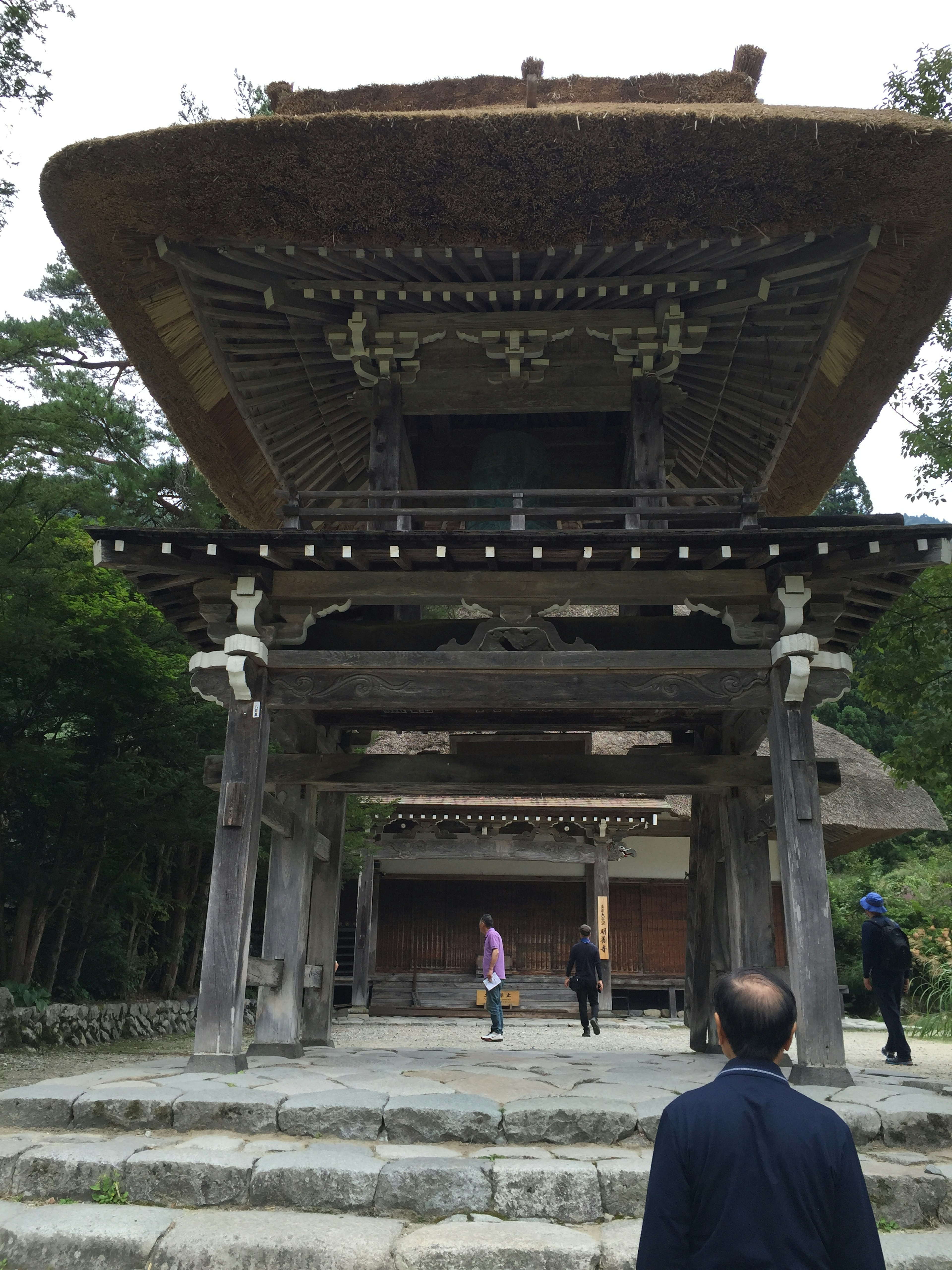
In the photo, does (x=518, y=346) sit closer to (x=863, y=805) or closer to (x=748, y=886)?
(x=748, y=886)

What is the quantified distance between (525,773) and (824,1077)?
3392 mm

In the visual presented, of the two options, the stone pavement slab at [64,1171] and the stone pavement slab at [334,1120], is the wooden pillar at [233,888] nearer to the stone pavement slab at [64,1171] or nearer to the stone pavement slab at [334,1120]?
the stone pavement slab at [334,1120]

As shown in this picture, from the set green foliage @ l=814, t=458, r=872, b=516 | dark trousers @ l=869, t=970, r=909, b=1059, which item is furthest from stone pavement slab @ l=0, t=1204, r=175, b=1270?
green foliage @ l=814, t=458, r=872, b=516

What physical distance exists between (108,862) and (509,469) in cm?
904

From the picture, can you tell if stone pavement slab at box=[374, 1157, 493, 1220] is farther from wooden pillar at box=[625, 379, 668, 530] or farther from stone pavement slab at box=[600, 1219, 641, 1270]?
wooden pillar at box=[625, 379, 668, 530]

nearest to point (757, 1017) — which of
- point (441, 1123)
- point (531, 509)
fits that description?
point (441, 1123)

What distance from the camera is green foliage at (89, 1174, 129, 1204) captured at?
4.25m

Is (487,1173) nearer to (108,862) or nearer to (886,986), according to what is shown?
(886,986)

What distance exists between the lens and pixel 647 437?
7551 millimetres

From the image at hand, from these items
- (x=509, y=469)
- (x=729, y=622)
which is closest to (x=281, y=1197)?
(x=729, y=622)

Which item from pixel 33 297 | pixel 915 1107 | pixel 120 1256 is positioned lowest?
pixel 120 1256

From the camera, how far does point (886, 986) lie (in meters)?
8.59

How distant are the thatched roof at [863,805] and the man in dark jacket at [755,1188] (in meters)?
15.6

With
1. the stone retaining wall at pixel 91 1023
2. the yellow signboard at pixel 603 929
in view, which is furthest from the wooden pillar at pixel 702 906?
the stone retaining wall at pixel 91 1023
